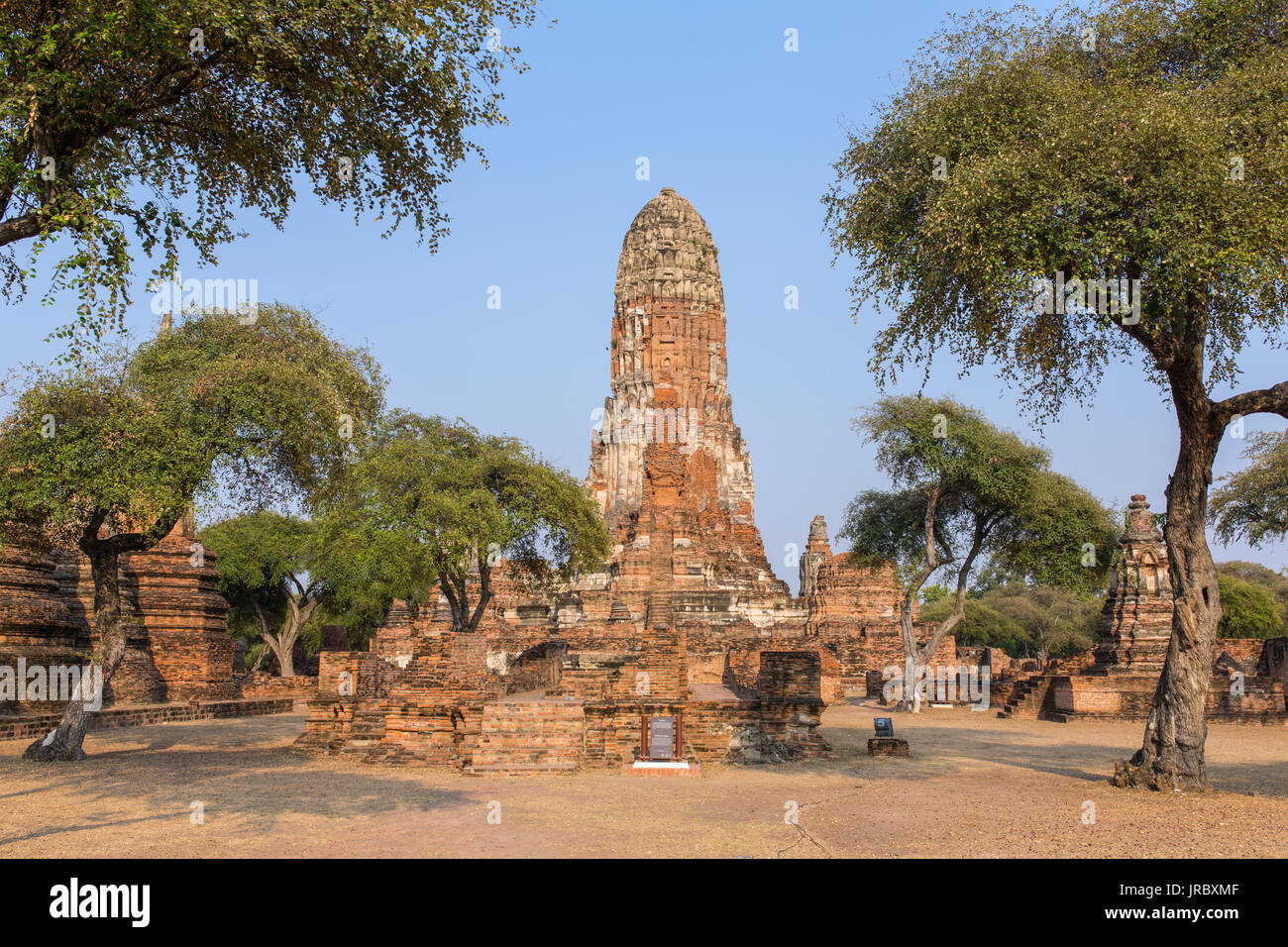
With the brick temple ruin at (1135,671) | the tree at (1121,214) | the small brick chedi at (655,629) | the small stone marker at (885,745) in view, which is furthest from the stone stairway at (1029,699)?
the tree at (1121,214)

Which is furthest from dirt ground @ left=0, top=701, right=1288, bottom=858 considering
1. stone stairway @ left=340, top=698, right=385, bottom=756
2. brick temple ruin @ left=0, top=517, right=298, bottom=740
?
brick temple ruin @ left=0, top=517, right=298, bottom=740

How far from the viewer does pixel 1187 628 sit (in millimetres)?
11000

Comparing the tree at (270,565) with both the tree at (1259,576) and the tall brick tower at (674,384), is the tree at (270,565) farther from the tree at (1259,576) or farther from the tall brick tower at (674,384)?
the tree at (1259,576)

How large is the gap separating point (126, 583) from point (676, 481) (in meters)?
21.4

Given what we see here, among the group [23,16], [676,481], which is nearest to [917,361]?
[23,16]

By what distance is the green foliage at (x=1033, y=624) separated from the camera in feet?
195

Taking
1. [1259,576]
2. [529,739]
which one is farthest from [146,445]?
[1259,576]

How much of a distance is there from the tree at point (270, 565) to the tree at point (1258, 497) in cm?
3102

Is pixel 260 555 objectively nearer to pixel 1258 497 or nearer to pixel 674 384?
pixel 674 384

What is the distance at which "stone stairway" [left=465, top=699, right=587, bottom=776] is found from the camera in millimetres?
12367

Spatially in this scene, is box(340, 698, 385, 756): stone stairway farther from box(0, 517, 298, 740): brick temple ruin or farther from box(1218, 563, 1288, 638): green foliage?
box(1218, 563, 1288, 638): green foliage

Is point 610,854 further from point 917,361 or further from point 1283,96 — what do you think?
point 1283,96

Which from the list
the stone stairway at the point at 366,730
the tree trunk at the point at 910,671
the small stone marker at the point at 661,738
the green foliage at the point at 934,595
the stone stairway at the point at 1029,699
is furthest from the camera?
the green foliage at the point at 934,595

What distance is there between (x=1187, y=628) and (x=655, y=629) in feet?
22.6
